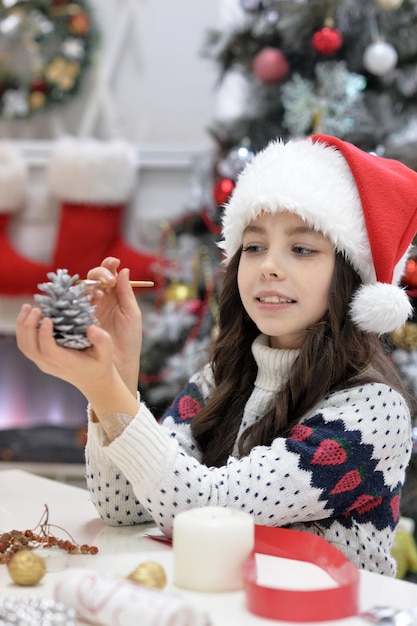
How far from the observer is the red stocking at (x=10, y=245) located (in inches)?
133

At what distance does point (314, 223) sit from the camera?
4.14 ft

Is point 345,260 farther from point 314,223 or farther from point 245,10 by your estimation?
point 245,10

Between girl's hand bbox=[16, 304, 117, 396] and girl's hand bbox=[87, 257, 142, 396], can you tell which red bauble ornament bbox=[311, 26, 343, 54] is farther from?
girl's hand bbox=[16, 304, 117, 396]

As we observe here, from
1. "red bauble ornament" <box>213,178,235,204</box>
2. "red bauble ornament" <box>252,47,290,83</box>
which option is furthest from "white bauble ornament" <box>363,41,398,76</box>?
"red bauble ornament" <box>213,178,235,204</box>

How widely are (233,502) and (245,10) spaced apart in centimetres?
203

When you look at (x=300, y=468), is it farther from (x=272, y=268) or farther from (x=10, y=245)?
(x=10, y=245)

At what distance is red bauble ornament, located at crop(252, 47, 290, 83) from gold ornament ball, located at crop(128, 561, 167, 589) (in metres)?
2.00

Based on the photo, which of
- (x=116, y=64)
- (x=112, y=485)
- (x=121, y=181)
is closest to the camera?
(x=112, y=485)

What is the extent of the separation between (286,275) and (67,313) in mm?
403

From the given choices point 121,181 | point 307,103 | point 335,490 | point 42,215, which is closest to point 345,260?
point 335,490

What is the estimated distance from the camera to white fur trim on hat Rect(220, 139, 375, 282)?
1.26m

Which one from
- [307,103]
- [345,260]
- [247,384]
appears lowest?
[247,384]

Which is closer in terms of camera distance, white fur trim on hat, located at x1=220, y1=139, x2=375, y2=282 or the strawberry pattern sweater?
the strawberry pattern sweater

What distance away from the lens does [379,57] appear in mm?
2488
